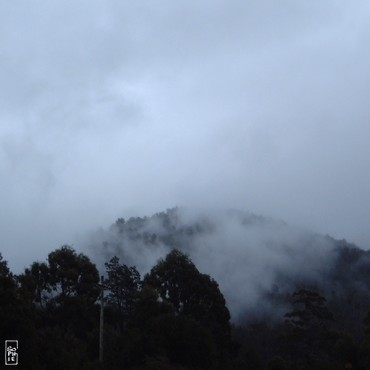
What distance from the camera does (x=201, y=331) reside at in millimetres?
34406

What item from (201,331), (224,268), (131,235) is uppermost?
(131,235)

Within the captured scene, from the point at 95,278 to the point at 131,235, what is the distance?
4970cm

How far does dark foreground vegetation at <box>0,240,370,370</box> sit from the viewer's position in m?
33.5

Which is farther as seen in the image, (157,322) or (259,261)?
(259,261)

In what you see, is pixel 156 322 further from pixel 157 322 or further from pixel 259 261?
pixel 259 261

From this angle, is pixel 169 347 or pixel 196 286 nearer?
pixel 169 347

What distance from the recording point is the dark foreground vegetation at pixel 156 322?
3353 cm

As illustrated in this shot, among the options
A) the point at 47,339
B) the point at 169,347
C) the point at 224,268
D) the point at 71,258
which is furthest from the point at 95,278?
the point at 224,268

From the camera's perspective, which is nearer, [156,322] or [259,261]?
[156,322]

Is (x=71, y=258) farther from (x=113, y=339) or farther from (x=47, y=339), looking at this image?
(x=47, y=339)

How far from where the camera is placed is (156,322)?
114ft

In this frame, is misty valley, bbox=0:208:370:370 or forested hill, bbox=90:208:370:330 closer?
misty valley, bbox=0:208:370:370

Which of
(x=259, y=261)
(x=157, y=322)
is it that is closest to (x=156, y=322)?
(x=157, y=322)

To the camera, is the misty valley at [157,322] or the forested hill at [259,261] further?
the forested hill at [259,261]
